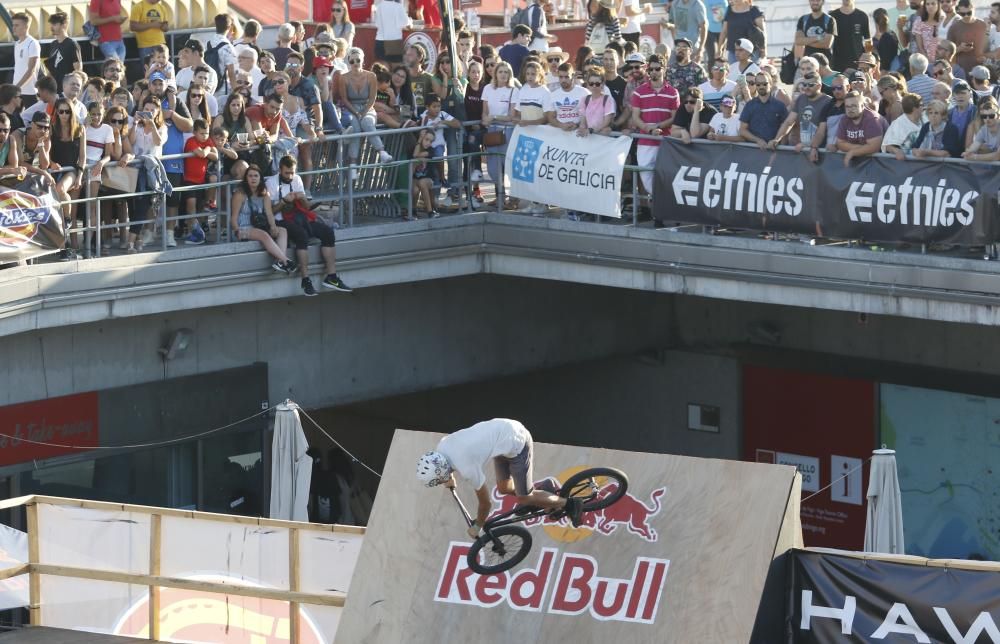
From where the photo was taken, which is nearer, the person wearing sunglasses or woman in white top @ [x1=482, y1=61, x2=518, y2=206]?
the person wearing sunglasses

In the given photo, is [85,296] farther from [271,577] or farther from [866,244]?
[866,244]

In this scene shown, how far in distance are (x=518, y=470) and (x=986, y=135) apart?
20.3 feet

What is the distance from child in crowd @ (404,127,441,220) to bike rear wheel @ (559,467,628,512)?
7.19 metres

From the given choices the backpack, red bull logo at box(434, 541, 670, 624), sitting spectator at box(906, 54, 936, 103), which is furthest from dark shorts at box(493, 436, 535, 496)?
the backpack

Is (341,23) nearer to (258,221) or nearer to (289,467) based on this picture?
(258,221)

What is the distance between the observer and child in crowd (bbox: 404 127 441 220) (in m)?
19.8

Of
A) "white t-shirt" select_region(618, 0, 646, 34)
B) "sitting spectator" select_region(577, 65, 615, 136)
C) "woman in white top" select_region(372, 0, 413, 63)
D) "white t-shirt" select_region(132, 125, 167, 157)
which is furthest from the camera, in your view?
"white t-shirt" select_region(618, 0, 646, 34)

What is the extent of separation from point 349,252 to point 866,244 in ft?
19.0

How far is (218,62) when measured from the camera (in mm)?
20781

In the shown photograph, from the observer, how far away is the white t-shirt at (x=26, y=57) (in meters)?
19.7

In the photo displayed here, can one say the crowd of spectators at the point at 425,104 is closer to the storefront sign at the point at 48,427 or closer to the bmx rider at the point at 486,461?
the storefront sign at the point at 48,427

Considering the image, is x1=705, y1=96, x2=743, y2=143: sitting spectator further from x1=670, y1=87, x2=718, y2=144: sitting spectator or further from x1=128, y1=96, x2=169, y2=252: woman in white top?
x1=128, y1=96, x2=169, y2=252: woman in white top

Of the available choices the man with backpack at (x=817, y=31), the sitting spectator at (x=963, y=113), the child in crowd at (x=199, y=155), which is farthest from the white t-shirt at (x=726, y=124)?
the child in crowd at (x=199, y=155)

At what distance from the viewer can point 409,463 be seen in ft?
47.1
